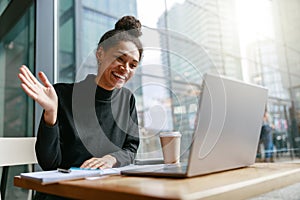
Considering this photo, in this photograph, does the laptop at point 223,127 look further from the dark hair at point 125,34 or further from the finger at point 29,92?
the dark hair at point 125,34

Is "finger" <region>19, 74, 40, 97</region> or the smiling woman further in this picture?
the smiling woman

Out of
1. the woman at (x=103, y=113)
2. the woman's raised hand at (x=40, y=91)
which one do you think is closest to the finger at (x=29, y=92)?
the woman's raised hand at (x=40, y=91)

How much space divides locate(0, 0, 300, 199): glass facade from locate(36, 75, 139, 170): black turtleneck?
58 millimetres

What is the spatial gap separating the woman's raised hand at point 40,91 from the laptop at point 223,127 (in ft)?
0.99

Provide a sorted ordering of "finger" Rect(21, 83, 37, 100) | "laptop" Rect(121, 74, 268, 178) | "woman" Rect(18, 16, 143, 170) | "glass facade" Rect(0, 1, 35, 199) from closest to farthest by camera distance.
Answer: "laptop" Rect(121, 74, 268, 178)
"finger" Rect(21, 83, 37, 100)
"woman" Rect(18, 16, 143, 170)
"glass facade" Rect(0, 1, 35, 199)

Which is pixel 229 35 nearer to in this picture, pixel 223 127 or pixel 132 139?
pixel 132 139

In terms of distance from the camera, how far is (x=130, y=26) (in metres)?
1.05

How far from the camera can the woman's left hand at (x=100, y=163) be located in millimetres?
749

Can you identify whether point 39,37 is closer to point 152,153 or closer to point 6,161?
point 6,161

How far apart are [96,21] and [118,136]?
1513 mm

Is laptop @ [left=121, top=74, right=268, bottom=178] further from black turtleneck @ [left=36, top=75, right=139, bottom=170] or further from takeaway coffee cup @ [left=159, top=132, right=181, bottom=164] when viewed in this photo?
black turtleneck @ [left=36, top=75, right=139, bottom=170]

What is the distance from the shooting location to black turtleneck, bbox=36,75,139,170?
39.4 inches

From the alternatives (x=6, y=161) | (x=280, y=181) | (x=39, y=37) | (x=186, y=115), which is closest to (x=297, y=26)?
(x=186, y=115)

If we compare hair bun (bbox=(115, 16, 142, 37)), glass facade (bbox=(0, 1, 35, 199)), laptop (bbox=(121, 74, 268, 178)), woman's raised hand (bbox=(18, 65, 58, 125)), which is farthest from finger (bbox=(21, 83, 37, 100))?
glass facade (bbox=(0, 1, 35, 199))
